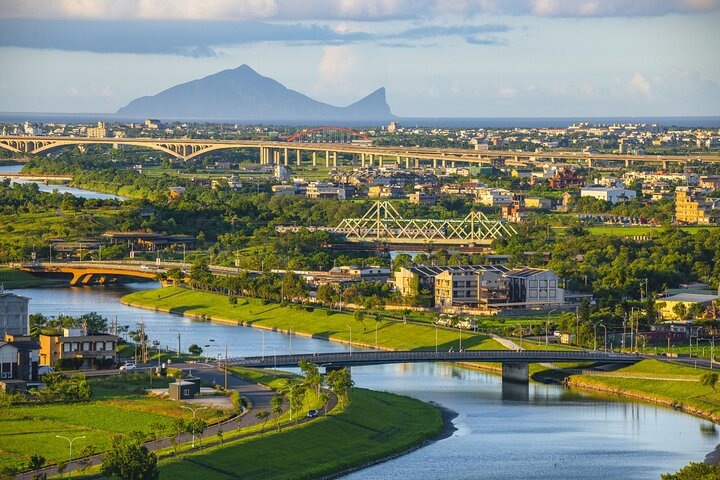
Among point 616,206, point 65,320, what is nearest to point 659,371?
point 65,320

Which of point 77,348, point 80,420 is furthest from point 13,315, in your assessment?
point 80,420

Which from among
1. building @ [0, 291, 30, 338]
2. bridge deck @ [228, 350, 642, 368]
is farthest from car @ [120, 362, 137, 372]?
building @ [0, 291, 30, 338]

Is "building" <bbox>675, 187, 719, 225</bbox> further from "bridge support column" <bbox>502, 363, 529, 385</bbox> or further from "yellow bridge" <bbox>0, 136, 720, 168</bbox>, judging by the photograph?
"bridge support column" <bbox>502, 363, 529, 385</bbox>

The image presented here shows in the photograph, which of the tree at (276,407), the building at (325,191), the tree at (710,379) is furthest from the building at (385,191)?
the tree at (276,407)

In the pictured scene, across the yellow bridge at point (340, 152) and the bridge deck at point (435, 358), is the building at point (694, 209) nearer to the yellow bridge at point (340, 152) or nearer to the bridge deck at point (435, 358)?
the yellow bridge at point (340, 152)

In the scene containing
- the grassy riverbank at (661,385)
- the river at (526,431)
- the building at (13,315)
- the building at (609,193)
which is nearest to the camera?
the river at (526,431)

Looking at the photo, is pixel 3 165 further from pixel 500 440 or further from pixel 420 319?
pixel 500 440
